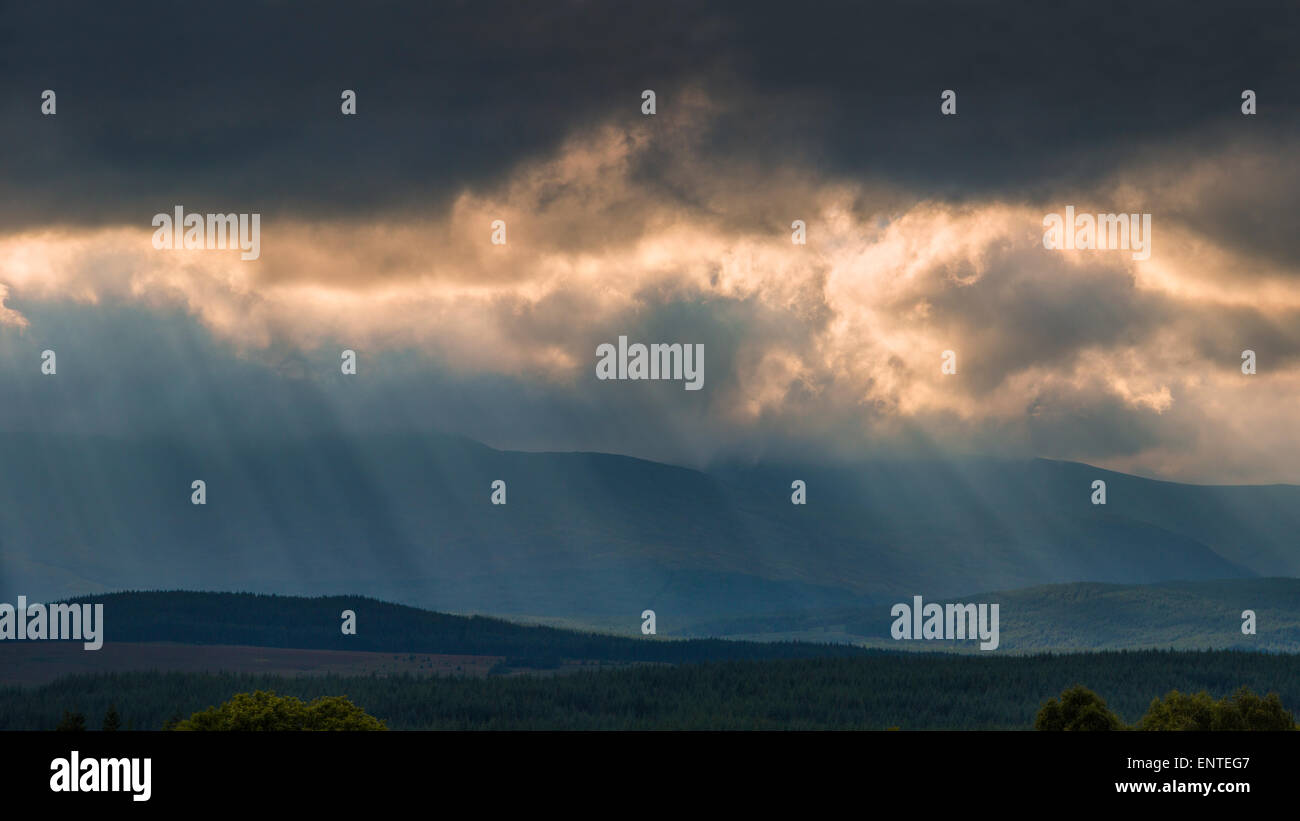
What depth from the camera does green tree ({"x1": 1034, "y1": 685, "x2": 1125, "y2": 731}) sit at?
14375 centimetres

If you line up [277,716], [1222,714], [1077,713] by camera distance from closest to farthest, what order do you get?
[277,716]
[1077,713]
[1222,714]

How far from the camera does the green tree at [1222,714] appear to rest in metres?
146

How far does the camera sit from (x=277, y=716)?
144 m

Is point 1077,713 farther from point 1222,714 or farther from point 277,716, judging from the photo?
point 277,716

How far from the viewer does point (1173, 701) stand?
15888 centimetres

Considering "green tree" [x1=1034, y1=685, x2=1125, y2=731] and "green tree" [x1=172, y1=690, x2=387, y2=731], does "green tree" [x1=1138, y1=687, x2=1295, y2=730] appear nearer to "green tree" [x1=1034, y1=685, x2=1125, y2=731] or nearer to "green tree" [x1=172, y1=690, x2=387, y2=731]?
"green tree" [x1=1034, y1=685, x2=1125, y2=731]

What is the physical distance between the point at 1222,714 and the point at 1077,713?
55.2 ft

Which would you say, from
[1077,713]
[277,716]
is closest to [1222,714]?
[1077,713]
